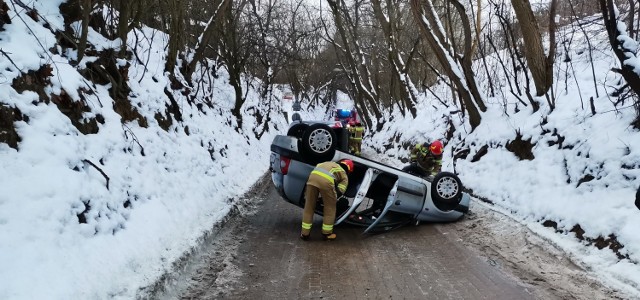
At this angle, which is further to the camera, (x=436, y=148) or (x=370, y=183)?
(x=436, y=148)

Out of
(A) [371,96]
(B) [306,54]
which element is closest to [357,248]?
(A) [371,96]


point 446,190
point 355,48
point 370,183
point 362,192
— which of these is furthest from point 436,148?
point 355,48

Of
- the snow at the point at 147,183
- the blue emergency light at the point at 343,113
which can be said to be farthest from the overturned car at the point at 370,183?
the blue emergency light at the point at 343,113

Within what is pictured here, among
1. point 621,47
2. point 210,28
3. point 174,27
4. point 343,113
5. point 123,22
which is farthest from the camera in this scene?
point 343,113

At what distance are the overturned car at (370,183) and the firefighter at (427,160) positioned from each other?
170cm

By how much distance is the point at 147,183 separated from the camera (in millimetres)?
6418

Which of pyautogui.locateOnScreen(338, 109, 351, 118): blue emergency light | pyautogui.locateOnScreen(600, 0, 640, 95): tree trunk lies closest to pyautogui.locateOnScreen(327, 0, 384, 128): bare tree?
pyautogui.locateOnScreen(338, 109, 351, 118): blue emergency light

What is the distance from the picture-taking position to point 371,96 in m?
27.6

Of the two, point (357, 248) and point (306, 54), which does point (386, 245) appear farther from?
point (306, 54)

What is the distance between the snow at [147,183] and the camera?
399 centimetres

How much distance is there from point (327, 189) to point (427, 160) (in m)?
3.55

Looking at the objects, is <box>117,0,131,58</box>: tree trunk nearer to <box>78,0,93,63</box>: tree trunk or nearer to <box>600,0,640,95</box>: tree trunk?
<box>78,0,93,63</box>: tree trunk

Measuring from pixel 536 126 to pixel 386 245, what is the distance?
468 cm

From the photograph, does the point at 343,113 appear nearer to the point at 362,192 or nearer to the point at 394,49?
the point at 394,49
